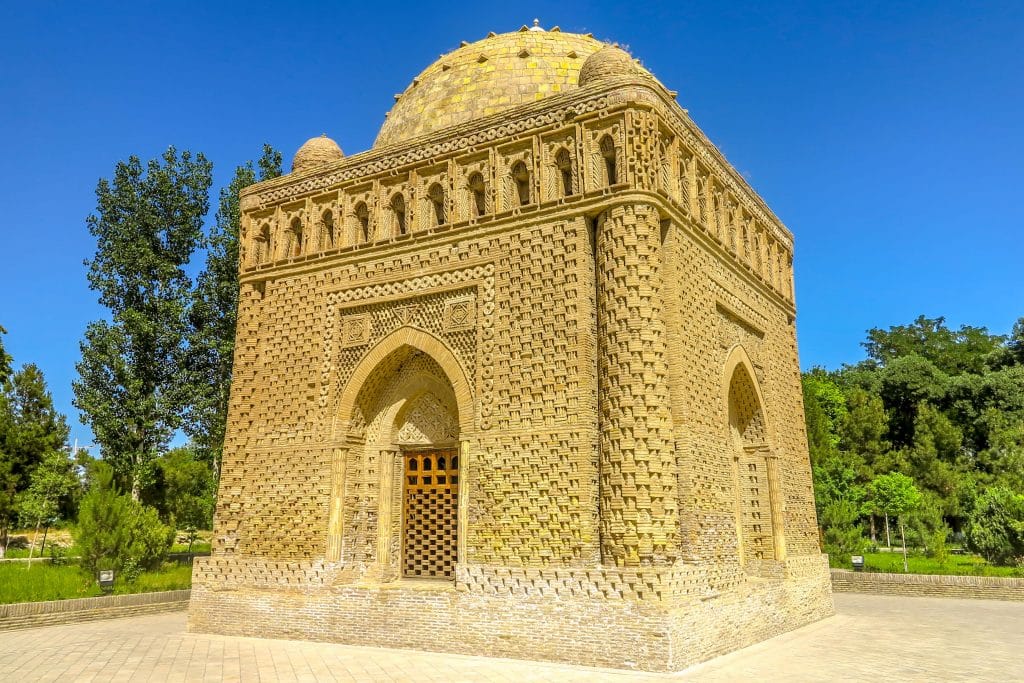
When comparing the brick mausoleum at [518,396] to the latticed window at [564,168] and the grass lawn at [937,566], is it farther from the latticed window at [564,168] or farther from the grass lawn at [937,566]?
the grass lawn at [937,566]

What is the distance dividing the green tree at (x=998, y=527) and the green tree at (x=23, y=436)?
2576cm

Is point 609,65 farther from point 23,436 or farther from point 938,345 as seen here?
point 938,345

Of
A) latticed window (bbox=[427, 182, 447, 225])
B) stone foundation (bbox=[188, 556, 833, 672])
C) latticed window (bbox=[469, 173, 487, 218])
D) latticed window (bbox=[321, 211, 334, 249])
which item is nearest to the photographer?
stone foundation (bbox=[188, 556, 833, 672])

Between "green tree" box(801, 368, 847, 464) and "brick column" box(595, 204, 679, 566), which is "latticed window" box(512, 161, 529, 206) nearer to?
"brick column" box(595, 204, 679, 566)

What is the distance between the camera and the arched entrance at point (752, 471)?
37.4 feet

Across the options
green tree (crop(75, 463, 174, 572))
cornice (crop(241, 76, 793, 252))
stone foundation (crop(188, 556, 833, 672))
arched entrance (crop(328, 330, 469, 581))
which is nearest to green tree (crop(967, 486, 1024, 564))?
stone foundation (crop(188, 556, 833, 672))

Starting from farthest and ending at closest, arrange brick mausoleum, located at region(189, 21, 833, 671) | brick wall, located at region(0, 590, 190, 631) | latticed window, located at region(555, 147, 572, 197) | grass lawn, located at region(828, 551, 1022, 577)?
grass lawn, located at region(828, 551, 1022, 577) < brick wall, located at region(0, 590, 190, 631) < latticed window, located at region(555, 147, 572, 197) < brick mausoleum, located at region(189, 21, 833, 671)

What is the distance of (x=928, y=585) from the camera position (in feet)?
52.9

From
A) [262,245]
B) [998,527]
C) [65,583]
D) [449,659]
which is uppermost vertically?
[262,245]

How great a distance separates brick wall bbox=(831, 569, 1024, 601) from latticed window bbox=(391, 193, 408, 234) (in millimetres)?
13063

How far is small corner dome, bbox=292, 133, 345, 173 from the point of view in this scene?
1237cm

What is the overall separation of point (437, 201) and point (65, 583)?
9861 millimetres

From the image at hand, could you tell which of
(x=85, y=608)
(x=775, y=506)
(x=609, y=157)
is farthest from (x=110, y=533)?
(x=775, y=506)

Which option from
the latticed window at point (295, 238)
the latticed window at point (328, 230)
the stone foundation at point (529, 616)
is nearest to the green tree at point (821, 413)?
the stone foundation at point (529, 616)
